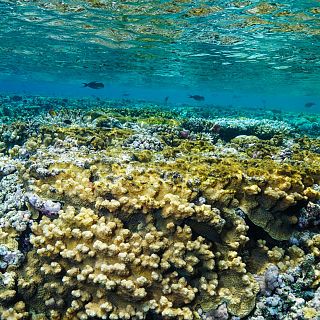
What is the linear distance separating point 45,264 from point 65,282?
37 cm

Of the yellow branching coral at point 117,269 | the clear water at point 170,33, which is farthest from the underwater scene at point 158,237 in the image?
the clear water at point 170,33

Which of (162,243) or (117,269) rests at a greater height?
(162,243)

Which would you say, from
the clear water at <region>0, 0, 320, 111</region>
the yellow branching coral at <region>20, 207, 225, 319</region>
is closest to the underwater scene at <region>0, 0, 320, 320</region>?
the yellow branching coral at <region>20, 207, 225, 319</region>

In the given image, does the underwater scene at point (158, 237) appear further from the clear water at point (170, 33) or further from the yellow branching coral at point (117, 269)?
the clear water at point (170, 33)

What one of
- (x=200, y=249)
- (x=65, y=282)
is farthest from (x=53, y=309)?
(x=200, y=249)

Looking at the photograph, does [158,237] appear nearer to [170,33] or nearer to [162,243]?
[162,243]

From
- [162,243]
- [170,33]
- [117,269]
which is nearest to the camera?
[117,269]

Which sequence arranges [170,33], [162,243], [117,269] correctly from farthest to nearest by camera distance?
[170,33] < [162,243] < [117,269]

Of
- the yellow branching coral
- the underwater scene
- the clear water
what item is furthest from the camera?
the clear water

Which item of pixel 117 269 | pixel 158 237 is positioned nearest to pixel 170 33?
pixel 158 237

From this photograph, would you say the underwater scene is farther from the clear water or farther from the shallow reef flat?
the clear water

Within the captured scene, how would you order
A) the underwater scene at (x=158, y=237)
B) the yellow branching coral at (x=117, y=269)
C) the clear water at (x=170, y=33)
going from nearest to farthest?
1. the yellow branching coral at (x=117, y=269)
2. the underwater scene at (x=158, y=237)
3. the clear water at (x=170, y=33)

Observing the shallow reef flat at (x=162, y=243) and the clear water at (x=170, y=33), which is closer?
the shallow reef flat at (x=162, y=243)

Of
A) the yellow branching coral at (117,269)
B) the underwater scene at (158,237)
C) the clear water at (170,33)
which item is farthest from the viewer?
the clear water at (170,33)
